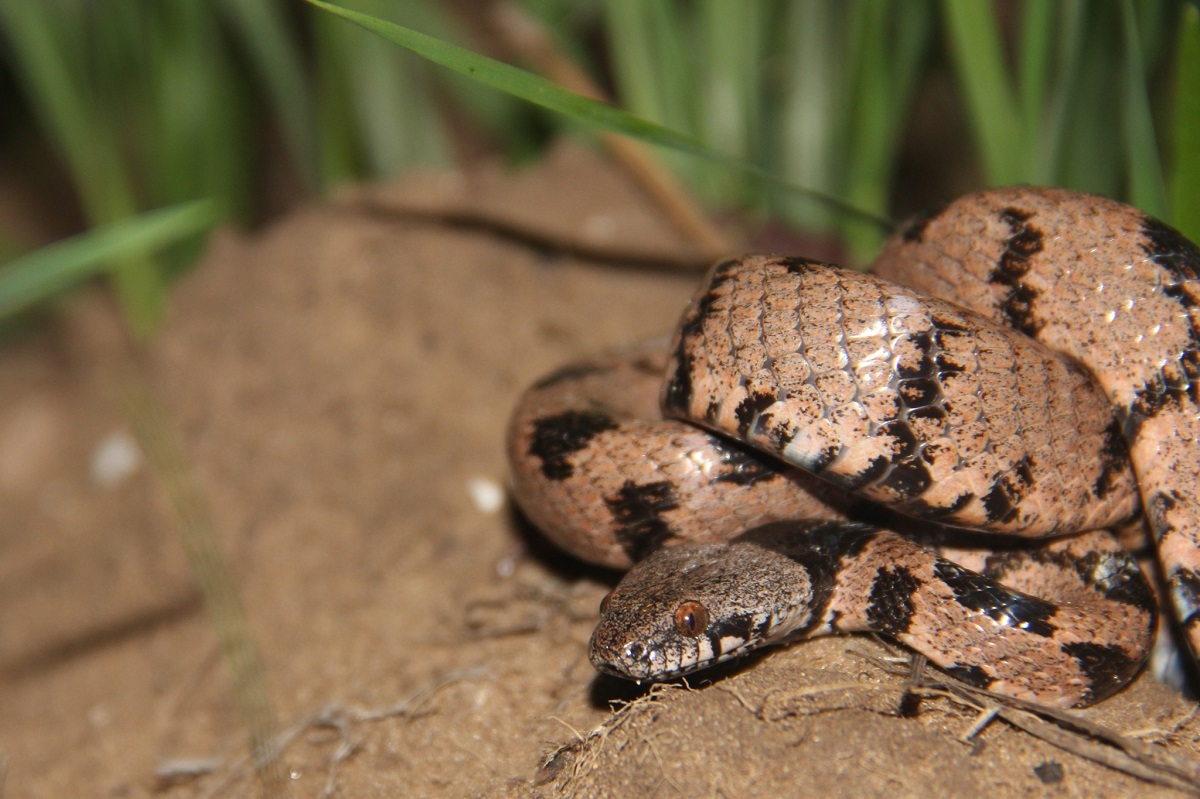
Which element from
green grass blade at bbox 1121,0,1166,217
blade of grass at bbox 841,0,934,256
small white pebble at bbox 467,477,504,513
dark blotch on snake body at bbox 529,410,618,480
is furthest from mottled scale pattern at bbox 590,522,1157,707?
blade of grass at bbox 841,0,934,256

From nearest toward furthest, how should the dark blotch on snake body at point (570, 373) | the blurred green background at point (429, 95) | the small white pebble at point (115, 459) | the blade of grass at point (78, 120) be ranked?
the dark blotch on snake body at point (570, 373)
the blurred green background at point (429, 95)
the small white pebble at point (115, 459)
the blade of grass at point (78, 120)

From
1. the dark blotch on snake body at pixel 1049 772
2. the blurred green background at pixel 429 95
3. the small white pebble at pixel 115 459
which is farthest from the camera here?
the small white pebble at pixel 115 459

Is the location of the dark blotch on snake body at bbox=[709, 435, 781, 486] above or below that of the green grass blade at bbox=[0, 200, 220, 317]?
below

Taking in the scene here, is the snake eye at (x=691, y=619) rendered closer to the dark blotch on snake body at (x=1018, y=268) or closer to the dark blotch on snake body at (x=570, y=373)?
the dark blotch on snake body at (x=570, y=373)

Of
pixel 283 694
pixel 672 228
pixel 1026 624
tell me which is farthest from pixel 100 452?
pixel 1026 624

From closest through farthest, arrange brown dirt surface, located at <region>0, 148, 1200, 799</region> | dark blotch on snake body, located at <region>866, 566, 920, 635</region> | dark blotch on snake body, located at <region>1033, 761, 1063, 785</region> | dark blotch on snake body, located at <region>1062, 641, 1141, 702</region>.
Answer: dark blotch on snake body, located at <region>1033, 761, 1063, 785</region> → brown dirt surface, located at <region>0, 148, 1200, 799</region> → dark blotch on snake body, located at <region>1062, 641, 1141, 702</region> → dark blotch on snake body, located at <region>866, 566, 920, 635</region>

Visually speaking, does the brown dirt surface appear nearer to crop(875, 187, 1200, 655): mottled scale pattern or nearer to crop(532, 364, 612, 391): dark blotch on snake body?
crop(875, 187, 1200, 655): mottled scale pattern

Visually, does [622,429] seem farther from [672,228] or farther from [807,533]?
A: [672,228]

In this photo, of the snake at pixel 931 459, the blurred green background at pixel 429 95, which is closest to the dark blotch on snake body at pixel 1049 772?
the snake at pixel 931 459
